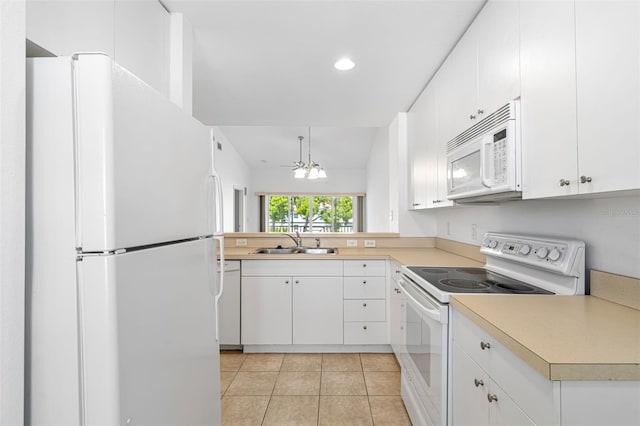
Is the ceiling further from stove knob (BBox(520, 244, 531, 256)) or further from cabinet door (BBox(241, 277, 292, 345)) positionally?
cabinet door (BBox(241, 277, 292, 345))

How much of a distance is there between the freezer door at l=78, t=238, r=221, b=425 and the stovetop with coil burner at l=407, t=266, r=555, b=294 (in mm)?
1054

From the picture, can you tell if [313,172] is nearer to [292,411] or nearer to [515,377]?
[292,411]

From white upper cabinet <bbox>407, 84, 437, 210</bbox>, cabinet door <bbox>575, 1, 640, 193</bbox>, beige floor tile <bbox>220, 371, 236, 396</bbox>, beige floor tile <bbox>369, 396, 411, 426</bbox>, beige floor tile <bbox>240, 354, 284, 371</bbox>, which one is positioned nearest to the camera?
cabinet door <bbox>575, 1, 640, 193</bbox>

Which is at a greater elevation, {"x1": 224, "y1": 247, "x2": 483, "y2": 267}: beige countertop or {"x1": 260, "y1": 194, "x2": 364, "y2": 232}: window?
{"x1": 260, "y1": 194, "x2": 364, "y2": 232}: window

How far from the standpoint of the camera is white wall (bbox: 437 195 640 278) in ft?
3.51

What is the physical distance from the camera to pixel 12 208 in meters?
0.68

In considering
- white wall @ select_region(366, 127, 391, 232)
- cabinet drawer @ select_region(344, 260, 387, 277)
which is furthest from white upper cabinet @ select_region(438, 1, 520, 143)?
white wall @ select_region(366, 127, 391, 232)

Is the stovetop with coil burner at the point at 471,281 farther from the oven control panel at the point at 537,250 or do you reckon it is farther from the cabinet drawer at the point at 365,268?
the cabinet drawer at the point at 365,268

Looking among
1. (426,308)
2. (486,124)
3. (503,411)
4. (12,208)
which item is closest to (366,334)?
(426,308)

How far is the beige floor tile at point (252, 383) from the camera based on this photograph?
6.91 ft

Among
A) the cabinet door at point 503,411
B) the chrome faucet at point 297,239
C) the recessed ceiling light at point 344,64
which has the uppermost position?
the recessed ceiling light at point 344,64

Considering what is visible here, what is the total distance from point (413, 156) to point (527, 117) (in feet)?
5.51

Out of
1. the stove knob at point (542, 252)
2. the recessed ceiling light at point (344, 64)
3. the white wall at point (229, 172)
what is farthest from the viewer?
the white wall at point (229, 172)

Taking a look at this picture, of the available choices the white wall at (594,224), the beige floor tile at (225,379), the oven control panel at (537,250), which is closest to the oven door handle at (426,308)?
the oven control panel at (537,250)
